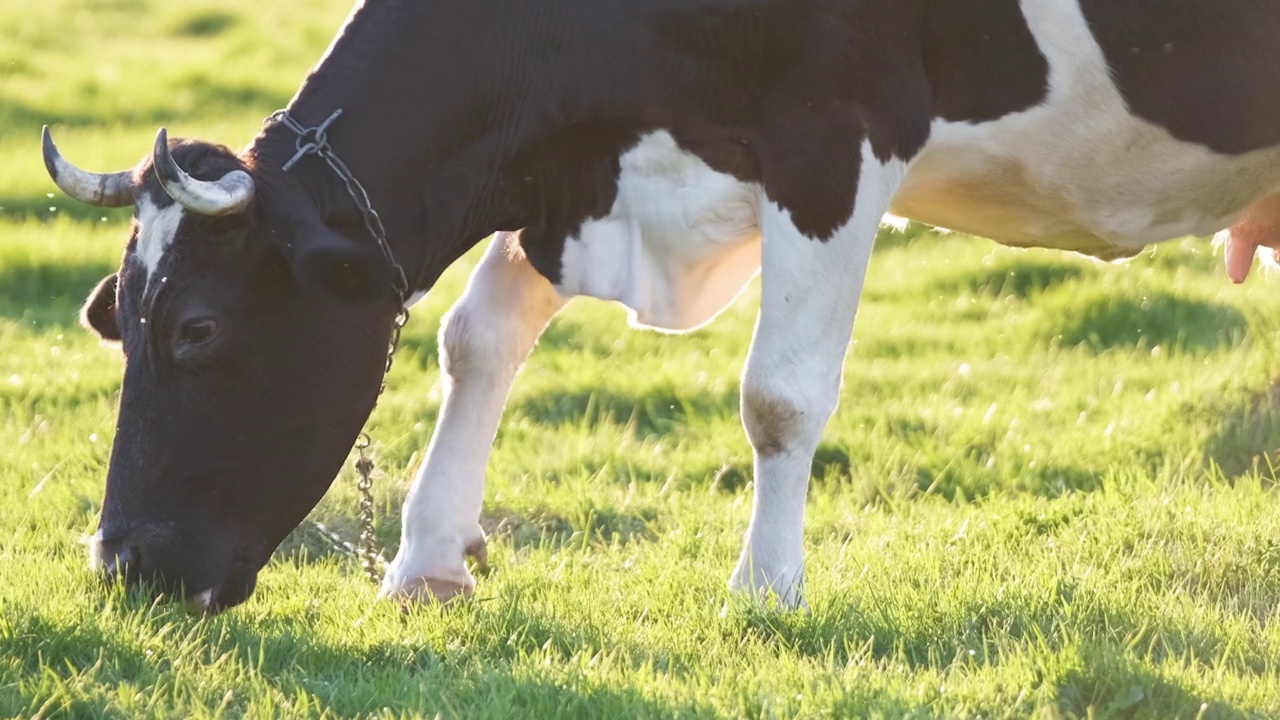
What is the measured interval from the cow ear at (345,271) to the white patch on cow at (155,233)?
0.30 meters

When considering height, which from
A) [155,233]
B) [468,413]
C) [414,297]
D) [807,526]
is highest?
[155,233]

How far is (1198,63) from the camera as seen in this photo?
17.3 ft

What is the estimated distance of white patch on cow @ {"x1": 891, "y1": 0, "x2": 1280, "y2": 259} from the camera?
5.12 m

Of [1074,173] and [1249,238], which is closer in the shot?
[1074,173]

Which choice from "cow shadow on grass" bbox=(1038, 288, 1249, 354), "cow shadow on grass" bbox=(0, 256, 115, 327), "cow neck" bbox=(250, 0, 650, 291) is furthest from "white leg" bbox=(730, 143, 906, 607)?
"cow shadow on grass" bbox=(0, 256, 115, 327)

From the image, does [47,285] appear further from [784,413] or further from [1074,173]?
[1074,173]

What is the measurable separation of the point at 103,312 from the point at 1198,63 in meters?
3.11

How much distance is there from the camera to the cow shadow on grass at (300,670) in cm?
385

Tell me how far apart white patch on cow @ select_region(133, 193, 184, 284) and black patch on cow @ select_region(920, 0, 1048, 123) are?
2024mm

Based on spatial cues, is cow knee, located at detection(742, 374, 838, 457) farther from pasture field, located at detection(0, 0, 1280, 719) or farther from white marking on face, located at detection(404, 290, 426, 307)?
white marking on face, located at detection(404, 290, 426, 307)

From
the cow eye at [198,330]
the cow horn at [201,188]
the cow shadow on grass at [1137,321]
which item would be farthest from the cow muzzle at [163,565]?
the cow shadow on grass at [1137,321]

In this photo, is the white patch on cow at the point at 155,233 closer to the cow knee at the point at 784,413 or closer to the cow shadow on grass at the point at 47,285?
the cow knee at the point at 784,413

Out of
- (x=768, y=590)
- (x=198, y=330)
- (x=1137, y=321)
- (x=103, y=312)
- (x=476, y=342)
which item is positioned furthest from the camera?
(x=1137, y=321)

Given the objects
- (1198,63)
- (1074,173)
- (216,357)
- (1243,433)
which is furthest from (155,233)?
(1243,433)
